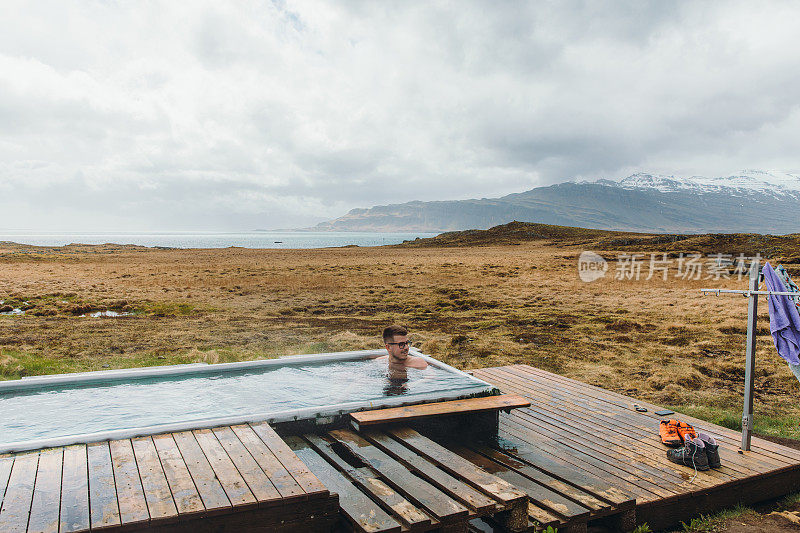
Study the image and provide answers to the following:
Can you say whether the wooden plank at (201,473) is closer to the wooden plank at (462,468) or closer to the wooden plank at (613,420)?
the wooden plank at (462,468)

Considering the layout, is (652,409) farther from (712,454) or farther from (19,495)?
(19,495)

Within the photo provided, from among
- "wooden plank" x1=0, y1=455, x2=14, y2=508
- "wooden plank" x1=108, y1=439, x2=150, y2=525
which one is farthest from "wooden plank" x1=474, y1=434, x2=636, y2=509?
"wooden plank" x1=0, y1=455, x2=14, y2=508

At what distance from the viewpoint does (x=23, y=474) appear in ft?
12.9

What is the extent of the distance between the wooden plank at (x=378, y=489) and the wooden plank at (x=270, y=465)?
0.69m

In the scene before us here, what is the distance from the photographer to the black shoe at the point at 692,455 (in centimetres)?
532

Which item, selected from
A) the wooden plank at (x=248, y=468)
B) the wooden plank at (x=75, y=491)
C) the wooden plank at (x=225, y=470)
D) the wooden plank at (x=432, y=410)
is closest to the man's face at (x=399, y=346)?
the wooden plank at (x=432, y=410)

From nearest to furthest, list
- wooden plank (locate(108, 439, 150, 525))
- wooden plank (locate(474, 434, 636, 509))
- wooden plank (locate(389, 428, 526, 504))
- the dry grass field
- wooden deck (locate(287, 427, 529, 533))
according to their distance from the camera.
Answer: wooden plank (locate(108, 439, 150, 525)), wooden deck (locate(287, 427, 529, 533)), wooden plank (locate(389, 428, 526, 504)), wooden plank (locate(474, 434, 636, 509)), the dry grass field

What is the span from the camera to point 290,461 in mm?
4203

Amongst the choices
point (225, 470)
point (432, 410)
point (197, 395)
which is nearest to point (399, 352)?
point (432, 410)

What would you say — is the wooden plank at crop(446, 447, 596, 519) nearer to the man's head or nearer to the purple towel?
the purple towel

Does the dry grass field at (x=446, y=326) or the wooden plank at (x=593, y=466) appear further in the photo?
the dry grass field at (x=446, y=326)

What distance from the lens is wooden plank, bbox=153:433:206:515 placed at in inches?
136

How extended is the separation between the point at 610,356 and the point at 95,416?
10.2 metres

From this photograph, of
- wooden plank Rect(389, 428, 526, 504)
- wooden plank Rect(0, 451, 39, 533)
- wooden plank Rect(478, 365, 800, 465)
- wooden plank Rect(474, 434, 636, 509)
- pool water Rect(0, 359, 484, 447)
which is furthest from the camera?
pool water Rect(0, 359, 484, 447)
